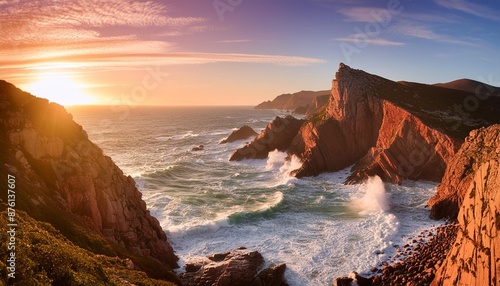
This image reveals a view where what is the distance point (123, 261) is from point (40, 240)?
21.0ft

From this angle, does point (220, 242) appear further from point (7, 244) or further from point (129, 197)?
point (7, 244)

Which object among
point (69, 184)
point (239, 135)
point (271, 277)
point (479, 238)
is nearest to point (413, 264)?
point (479, 238)

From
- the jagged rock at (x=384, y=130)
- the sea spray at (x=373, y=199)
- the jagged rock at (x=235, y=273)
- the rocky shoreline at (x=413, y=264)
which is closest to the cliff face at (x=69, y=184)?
the jagged rock at (x=235, y=273)

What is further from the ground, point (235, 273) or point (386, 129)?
point (386, 129)

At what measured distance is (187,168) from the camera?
70312 mm

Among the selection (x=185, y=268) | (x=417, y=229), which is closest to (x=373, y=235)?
(x=417, y=229)

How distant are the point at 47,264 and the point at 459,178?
4307 centimetres

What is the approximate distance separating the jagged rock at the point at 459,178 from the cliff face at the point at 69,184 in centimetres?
3265

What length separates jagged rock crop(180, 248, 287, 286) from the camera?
26.4 meters

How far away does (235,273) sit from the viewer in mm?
26703

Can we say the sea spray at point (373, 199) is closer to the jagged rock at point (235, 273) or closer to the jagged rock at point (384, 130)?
the jagged rock at point (384, 130)

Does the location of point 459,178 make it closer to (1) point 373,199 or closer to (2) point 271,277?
(1) point 373,199

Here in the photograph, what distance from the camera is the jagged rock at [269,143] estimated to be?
262 ft

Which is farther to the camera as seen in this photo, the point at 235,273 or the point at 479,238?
the point at 235,273
